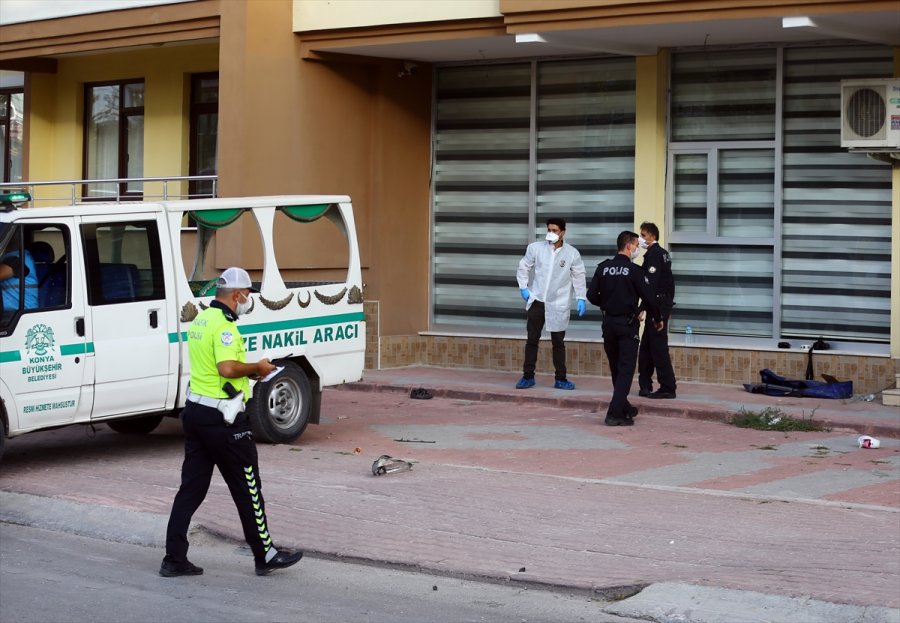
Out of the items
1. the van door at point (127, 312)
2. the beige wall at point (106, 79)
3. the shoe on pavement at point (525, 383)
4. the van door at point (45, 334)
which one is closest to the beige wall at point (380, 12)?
the beige wall at point (106, 79)

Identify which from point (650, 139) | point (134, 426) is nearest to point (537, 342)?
point (650, 139)

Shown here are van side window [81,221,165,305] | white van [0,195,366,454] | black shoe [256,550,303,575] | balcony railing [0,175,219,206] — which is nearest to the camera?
black shoe [256,550,303,575]

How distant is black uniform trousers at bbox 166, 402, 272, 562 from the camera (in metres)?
7.88

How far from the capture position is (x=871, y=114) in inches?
594

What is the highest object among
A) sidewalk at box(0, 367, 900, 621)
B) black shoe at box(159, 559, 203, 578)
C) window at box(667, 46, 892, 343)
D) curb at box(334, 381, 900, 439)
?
window at box(667, 46, 892, 343)

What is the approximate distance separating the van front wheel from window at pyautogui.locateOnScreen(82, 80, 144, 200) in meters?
8.67

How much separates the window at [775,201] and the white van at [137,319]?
5.47 m

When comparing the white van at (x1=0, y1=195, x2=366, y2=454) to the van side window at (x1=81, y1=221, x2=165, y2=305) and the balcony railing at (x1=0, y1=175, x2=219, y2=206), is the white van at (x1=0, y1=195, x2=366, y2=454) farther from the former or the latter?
the balcony railing at (x1=0, y1=175, x2=219, y2=206)

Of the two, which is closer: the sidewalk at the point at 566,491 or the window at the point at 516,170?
the sidewalk at the point at 566,491

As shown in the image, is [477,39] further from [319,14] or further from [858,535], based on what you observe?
[858,535]

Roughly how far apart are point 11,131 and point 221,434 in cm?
1658

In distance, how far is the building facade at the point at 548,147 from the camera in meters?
15.8

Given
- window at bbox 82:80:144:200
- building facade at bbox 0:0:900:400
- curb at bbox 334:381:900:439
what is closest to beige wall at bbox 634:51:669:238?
building facade at bbox 0:0:900:400

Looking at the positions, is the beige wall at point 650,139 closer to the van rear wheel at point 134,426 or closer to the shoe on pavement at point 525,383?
the shoe on pavement at point 525,383
